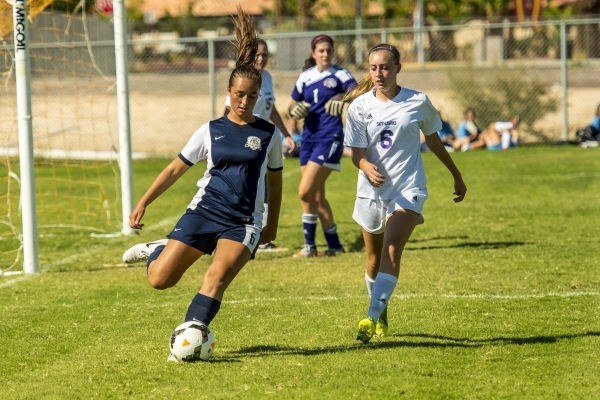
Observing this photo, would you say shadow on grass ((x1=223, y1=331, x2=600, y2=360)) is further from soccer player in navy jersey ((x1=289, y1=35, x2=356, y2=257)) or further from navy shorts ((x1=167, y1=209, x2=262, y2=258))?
soccer player in navy jersey ((x1=289, y1=35, x2=356, y2=257))

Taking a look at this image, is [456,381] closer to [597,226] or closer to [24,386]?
[24,386]

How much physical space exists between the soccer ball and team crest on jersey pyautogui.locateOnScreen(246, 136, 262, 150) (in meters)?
1.16

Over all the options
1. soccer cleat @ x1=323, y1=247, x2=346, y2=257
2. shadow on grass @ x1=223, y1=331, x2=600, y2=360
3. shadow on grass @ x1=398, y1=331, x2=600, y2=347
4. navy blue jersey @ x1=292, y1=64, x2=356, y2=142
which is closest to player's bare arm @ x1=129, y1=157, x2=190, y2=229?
shadow on grass @ x1=223, y1=331, x2=600, y2=360

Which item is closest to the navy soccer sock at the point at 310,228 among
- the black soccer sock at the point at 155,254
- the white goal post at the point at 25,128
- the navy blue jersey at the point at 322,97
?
the navy blue jersey at the point at 322,97

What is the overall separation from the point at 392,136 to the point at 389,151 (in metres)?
0.10

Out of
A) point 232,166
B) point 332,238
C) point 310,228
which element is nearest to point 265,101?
point 310,228

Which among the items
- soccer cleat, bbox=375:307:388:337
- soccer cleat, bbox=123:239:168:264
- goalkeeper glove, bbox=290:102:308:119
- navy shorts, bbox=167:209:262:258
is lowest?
soccer cleat, bbox=375:307:388:337

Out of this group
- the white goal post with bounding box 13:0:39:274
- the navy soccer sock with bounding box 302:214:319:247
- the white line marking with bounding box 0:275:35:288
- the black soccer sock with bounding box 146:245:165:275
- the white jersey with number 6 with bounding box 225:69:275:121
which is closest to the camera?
the black soccer sock with bounding box 146:245:165:275

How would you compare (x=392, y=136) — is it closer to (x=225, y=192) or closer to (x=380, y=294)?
(x=380, y=294)

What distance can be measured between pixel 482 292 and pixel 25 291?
4.17 m

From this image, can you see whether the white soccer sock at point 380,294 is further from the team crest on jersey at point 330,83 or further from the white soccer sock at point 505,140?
the white soccer sock at point 505,140

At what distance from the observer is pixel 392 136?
6293 mm

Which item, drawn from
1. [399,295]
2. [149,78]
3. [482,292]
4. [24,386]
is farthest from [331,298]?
[149,78]

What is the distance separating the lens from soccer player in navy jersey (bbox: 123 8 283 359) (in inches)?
229
